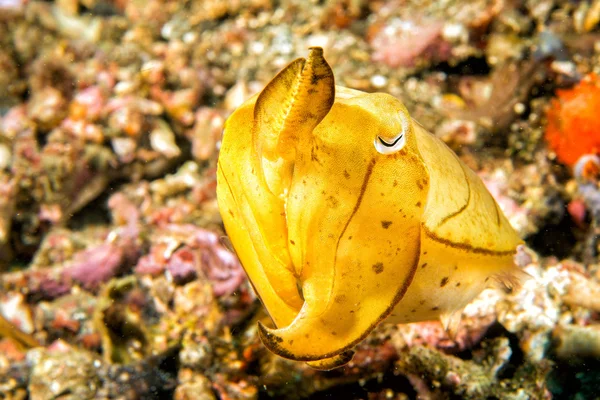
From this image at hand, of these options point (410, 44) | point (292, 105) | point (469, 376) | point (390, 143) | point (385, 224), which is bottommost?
point (469, 376)

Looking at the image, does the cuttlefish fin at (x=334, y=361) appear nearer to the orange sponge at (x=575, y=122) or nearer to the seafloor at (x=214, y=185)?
the seafloor at (x=214, y=185)

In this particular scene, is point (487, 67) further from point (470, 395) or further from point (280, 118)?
point (280, 118)

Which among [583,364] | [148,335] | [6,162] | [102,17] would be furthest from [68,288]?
[102,17]

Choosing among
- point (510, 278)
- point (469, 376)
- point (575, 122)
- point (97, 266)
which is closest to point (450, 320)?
point (510, 278)

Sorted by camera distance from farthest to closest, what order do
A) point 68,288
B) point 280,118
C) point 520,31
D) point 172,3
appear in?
point 172,3 < point 520,31 < point 68,288 < point 280,118

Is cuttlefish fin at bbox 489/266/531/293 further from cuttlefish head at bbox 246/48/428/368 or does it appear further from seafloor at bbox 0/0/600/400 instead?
cuttlefish head at bbox 246/48/428/368

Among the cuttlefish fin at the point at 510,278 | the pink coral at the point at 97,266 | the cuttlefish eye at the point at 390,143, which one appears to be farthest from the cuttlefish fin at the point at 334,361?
the pink coral at the point at 97,266

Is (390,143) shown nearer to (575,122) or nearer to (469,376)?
(469,376)
